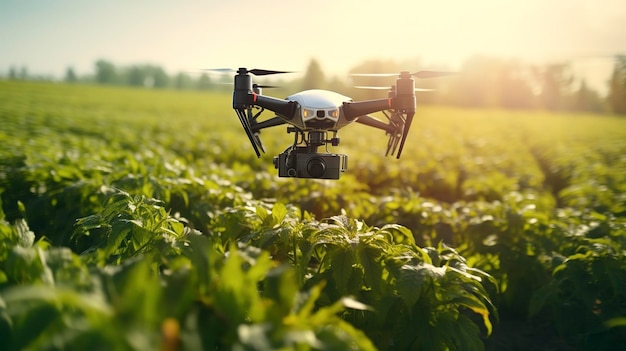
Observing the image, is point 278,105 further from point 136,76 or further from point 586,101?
point 136,76

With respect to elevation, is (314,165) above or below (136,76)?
above

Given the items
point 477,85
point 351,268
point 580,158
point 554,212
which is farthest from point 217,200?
point 477,85

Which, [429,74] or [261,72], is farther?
[261,72]

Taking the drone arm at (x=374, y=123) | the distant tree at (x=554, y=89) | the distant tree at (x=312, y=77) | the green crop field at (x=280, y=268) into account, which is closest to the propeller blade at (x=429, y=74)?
the drone arm at (x=374, y=123)

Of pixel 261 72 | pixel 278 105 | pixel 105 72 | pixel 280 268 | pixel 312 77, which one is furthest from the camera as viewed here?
pixel 105 72

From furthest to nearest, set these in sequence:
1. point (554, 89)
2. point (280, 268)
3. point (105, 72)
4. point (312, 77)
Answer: point (105, 72) < point (554, 89) < point (312, 77) < point (280, 268)

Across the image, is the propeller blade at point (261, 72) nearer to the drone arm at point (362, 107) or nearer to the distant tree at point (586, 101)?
the drone arm at point (362, 107)

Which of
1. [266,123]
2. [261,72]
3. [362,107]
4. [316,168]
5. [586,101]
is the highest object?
[261,72]

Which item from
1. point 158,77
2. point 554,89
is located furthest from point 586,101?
point 158,77

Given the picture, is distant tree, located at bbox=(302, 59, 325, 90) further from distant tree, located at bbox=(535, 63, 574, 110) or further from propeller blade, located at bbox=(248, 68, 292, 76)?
distant tree, located at bbox=(535, 63, 574, 110)
